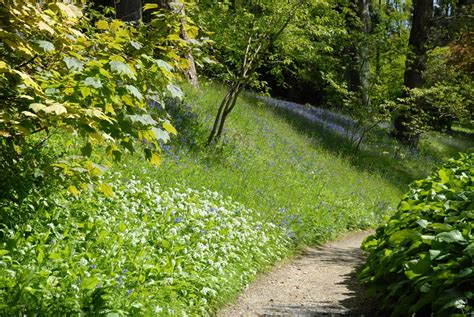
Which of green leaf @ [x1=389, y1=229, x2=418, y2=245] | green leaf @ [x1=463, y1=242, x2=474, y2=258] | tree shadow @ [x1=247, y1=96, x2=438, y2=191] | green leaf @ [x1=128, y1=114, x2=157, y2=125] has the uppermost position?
green leaf @ [x1=128, y1=114, x2=157, y2=125]

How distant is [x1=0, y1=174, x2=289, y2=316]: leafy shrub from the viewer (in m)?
3.96

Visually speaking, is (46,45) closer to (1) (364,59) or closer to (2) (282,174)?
(2) (282,174)

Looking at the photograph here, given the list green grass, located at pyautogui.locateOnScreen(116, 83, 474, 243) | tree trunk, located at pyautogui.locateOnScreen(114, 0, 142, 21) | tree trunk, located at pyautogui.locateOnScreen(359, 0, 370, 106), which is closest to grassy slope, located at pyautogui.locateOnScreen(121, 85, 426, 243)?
green grass, located at pyautogui.locateOnScreen(116, 83, 474, 243)

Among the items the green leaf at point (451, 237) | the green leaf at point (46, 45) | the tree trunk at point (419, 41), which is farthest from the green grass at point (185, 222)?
the tree trunk at point (419, 41)

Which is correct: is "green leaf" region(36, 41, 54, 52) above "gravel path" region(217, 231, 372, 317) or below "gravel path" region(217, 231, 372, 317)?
above

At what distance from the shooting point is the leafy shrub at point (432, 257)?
3818 millimetres

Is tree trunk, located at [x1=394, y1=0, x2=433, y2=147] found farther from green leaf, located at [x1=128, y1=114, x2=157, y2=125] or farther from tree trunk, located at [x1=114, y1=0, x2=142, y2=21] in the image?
green leaf, located at [x1=128, y1=114, x2=157, y2=125]

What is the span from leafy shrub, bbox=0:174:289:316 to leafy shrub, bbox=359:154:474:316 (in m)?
Result: 1.57

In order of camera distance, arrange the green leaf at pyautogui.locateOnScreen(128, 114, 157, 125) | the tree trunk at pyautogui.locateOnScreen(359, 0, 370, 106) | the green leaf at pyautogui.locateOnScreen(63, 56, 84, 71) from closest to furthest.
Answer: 1. the green leaf at pyautogui.locateOnScreen(63, 56, 84, 71)
2. the green leaf at pyautogui.locateOnScreen(128, 114, 157, 125)
3. the tree trunk at pyautogui.locateOnScreen(359, 0, 370, 106)

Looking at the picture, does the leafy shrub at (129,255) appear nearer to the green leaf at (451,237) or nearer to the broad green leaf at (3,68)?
the broad green leaf at (3,68)

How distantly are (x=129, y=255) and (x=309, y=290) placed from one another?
261cm

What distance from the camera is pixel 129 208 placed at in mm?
5930

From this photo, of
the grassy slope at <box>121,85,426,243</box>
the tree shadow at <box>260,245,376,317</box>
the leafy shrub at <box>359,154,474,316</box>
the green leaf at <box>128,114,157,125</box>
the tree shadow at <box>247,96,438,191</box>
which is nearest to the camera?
the green leaf at <box>128,114,157,125</box>

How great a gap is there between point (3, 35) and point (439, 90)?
15.1 m
